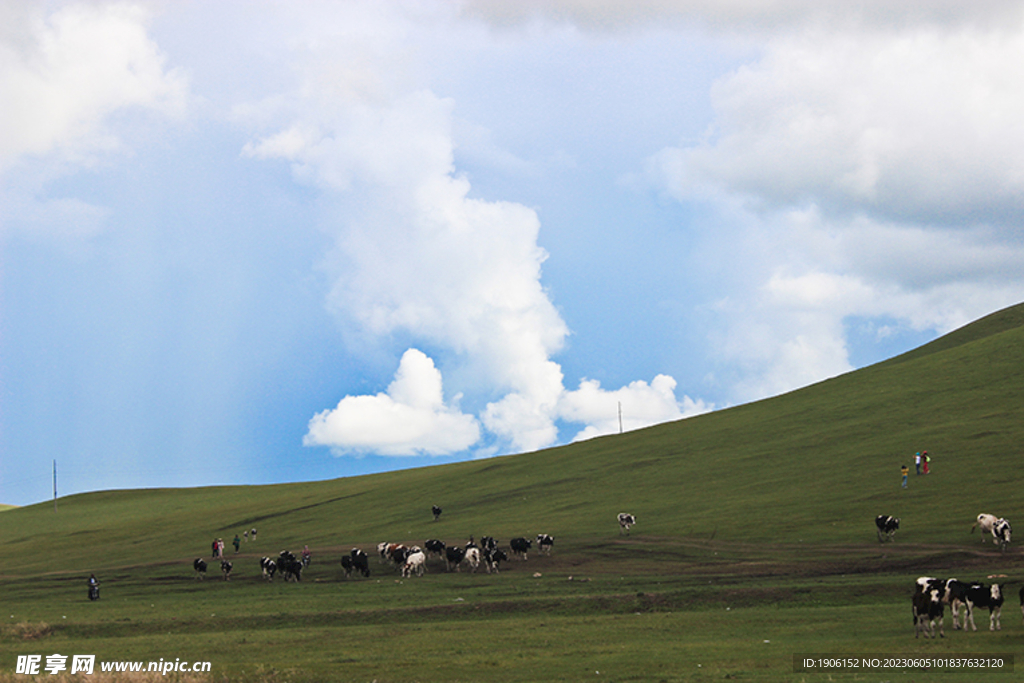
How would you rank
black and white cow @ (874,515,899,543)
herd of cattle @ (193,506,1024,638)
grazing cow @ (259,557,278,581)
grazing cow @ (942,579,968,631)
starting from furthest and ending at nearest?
grazing cow @ (259,557,278,581) → black and white cow @ (874,515,899,543) → herd of cattle @ (193,506,1024,638) → grazing cow @ (942,579,968,631)

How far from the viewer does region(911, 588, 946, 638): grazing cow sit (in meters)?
23.0

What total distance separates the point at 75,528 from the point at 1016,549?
96.8 meters

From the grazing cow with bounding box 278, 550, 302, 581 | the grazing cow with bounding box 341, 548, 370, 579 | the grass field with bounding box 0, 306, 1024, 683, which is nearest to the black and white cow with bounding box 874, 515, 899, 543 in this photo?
the grass field with bounding box 0, 306, 1024, 683

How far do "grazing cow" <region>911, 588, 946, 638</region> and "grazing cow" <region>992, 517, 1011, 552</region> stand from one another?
19797 millimetres

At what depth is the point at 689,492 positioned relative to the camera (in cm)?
6456

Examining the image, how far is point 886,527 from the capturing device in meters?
44.6

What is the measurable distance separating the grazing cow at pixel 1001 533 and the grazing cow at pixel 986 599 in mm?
18072

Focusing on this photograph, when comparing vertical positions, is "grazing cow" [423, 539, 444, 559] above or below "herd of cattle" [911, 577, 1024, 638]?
above

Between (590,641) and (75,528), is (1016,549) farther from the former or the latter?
(75,528)

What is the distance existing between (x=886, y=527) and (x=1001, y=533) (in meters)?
5.60

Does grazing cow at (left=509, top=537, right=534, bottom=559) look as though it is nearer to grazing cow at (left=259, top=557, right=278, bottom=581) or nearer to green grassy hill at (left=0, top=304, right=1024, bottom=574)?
green grassy hill at (left=0, top=304, right=1024, bottom=574)

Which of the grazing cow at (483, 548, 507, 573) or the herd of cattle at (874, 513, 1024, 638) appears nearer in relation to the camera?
the herd of cattle at (874, 513, 1024, 638)

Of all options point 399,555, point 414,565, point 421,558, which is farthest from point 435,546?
point 414,565

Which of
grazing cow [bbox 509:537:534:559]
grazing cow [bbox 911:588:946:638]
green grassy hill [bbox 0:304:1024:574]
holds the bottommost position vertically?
grazing cow [bbox 911:588:946:638]
